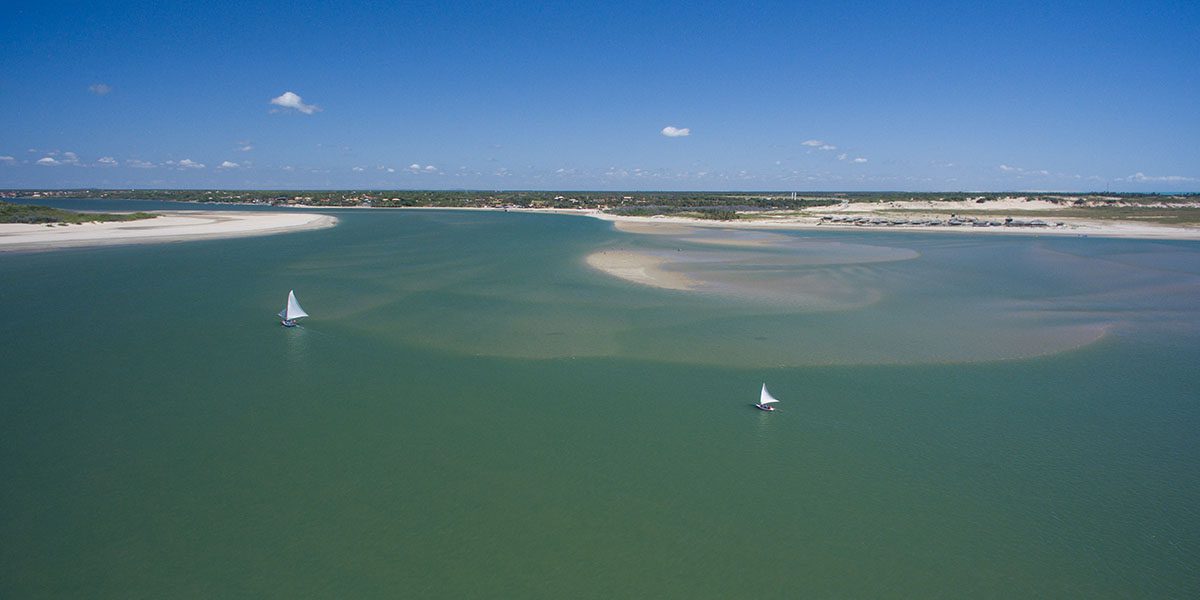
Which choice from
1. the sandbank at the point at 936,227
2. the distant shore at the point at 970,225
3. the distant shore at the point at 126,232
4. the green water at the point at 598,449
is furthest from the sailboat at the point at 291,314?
the distant shore at the point at 970,225

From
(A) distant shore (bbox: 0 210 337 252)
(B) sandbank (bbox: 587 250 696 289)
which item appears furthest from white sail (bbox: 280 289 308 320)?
(A) distant shore (bbox: 0 210 337 252)

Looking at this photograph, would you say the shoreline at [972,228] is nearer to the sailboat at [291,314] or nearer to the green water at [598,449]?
the green water at [598,449]

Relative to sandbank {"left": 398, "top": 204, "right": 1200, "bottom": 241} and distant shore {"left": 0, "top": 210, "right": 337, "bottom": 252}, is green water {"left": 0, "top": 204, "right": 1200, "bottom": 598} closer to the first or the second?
distant shore {"left": 0, "top": 210, "right": 337, "bottom": 252}

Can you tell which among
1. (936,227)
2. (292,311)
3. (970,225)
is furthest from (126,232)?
(970,225)

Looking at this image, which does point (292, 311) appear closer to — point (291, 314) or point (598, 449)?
point (291, 314)

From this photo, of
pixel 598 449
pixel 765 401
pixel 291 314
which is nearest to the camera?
pixel 598 449

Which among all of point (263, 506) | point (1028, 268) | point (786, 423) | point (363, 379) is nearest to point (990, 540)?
point (786, 423)

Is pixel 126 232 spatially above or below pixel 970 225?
below

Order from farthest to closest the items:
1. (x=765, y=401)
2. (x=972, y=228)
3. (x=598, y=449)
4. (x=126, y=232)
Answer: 1. (x=972, y=228)
2. (x=126, y=232)
3. (x=765, y=401)
4. (x=598, y=449)

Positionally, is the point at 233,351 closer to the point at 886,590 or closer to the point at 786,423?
the point at 786,423
